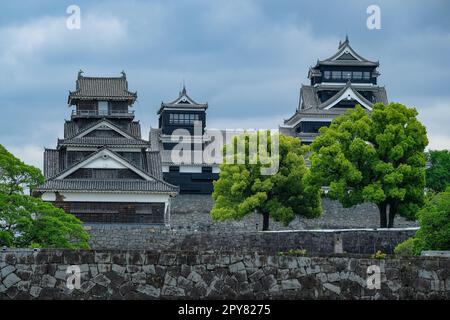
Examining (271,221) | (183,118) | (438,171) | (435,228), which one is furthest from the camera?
(183,118)

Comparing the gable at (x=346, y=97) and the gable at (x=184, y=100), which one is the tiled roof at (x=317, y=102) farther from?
the gable at (x=184, y=100)

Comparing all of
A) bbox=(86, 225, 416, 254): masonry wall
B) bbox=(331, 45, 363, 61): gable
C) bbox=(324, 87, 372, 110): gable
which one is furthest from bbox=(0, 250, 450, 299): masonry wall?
bbox=(331, 45, 363, 61): gable

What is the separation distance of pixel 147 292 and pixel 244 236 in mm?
28522

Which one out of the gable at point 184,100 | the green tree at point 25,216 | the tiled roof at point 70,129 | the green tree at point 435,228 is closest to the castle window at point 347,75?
the gable at point 184,100

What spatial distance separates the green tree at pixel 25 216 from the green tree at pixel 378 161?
15137mm

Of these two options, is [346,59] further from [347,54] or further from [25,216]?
[25,216]

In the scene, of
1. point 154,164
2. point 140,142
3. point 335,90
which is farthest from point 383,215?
point 335,90

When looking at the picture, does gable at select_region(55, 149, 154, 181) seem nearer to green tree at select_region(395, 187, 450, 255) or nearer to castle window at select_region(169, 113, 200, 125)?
castle window at select_region(169, 113, 200, 125)

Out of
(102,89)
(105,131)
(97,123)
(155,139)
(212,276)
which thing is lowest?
(212,276)

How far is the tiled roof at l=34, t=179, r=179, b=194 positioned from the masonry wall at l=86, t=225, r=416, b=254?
9.85 ft

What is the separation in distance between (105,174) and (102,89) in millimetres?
8379

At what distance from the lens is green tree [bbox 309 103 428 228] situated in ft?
182

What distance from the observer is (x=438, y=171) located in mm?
81375

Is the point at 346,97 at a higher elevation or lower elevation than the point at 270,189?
higher
